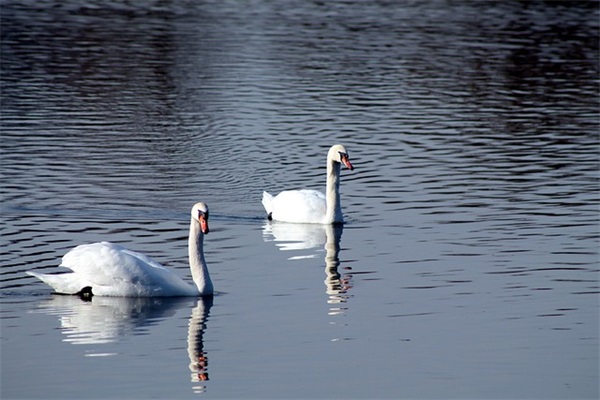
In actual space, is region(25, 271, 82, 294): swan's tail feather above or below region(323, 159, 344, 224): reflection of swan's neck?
above

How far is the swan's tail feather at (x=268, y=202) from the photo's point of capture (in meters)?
19.1

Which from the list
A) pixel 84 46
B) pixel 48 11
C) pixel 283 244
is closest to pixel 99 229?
pixel 283 244

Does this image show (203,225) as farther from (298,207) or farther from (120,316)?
(298,207)

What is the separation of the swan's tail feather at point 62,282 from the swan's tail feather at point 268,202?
16.9ft

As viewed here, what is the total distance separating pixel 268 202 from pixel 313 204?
660 millimetres

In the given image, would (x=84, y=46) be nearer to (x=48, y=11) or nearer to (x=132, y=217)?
(x=48, y=11)

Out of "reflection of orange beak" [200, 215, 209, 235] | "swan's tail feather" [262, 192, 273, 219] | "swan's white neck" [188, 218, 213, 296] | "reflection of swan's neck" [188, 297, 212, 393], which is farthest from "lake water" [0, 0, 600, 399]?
"reflection of orange beak" [200, 215, 209, 235]

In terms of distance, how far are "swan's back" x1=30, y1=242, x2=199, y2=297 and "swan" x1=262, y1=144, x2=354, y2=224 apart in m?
4.65

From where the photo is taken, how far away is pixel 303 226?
19.0m

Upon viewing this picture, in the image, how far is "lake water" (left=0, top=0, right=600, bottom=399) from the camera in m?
12.0

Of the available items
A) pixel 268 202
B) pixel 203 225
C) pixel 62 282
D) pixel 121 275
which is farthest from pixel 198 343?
pixel 268 202

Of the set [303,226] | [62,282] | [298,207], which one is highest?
[62,282]

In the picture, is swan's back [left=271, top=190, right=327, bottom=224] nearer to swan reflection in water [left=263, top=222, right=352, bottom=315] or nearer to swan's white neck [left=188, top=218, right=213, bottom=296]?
swan reflection in water [left=263, top=222, right=352, bottom=315]

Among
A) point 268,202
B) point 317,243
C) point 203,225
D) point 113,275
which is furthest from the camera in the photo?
point 268,202
